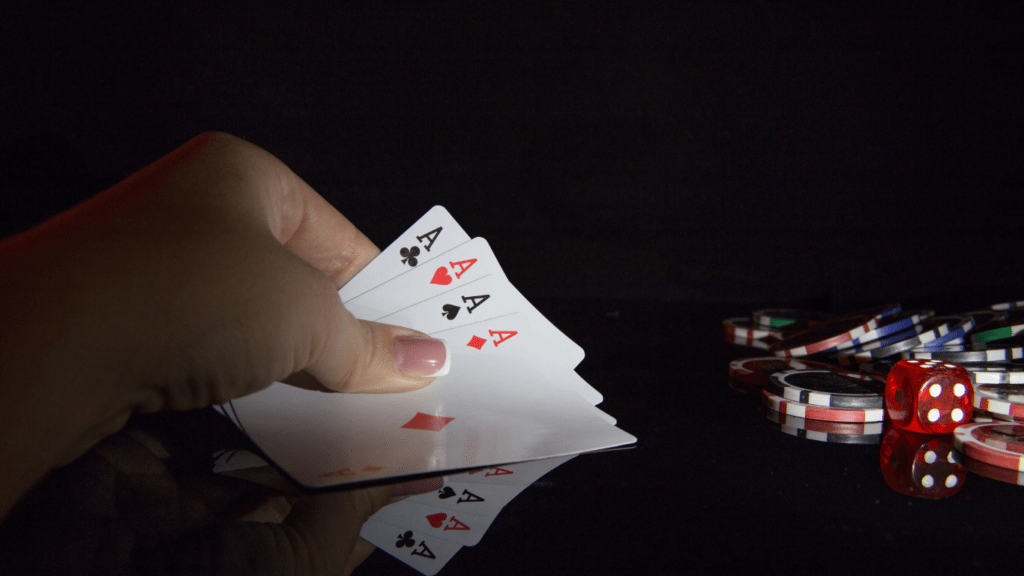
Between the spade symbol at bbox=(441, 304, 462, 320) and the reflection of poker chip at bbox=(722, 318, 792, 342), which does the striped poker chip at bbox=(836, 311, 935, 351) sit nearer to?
the reflection of poker chip at bbox=(722, 318, 792, 342)

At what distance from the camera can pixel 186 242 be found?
2.43 feet

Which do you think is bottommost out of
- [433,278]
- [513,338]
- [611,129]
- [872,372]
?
[872,372]

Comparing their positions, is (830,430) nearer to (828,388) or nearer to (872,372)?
(828,388)

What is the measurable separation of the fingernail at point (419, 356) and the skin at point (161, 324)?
162 millimetres

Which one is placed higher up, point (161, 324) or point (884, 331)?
point (161, 324)

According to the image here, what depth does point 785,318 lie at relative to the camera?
82.7 inches

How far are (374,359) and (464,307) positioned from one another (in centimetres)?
42

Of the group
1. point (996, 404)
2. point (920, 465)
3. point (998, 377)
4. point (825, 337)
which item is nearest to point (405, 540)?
point (920, 465)

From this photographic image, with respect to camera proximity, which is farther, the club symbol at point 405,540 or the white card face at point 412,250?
the white card face at point 412,250

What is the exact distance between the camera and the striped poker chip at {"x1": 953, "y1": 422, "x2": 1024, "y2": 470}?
892 mm

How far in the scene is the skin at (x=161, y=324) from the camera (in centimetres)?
67

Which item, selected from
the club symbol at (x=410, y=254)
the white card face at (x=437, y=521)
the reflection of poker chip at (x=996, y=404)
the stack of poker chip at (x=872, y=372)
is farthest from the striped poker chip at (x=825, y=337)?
the white card face at (x=437, y=521)

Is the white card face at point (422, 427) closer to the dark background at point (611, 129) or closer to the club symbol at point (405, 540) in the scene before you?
the club symbol at point (405, 540)

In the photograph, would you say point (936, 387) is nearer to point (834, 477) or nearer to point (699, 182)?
point (834, 477)
